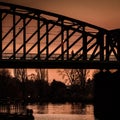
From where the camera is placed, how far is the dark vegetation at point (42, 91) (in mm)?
132375

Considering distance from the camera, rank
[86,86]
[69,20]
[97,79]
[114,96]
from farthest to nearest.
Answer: [86,86]
[69,20]
[97,79]
[114,96]

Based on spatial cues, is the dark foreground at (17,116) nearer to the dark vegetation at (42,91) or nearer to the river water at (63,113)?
the river water at (63,113)

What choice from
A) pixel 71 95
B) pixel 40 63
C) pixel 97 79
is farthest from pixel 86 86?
pixel 97 79

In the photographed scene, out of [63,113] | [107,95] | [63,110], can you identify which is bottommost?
[63,113]

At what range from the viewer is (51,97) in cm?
14475

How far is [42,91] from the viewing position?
150000mm

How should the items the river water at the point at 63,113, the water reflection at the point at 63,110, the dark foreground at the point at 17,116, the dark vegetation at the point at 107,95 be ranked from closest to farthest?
the dark vegetation at the point at 107,95
the dark foreground at the point at 17,116
the river water at the point at 63,113
the water reflection at the point at 63,110

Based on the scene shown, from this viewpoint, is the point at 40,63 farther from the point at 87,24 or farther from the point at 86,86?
the point at 86,86

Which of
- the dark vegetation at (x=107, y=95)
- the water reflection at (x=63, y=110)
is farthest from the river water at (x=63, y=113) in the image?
the dark vegetation at (x=107, y=95)

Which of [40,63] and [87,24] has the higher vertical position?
[87,24]

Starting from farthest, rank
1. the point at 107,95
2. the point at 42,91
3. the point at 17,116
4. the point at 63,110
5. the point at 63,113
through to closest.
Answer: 1. the point at 42,91
2. the point at 63,110
3. the point at 63,113
4. the point at 17,116
5. the point at 107,95

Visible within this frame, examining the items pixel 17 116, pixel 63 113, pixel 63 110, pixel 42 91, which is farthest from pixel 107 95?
pixel 42 91

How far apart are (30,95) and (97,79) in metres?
117

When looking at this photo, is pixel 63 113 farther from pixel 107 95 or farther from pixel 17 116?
pixel 107 95
